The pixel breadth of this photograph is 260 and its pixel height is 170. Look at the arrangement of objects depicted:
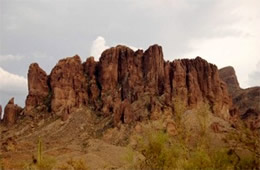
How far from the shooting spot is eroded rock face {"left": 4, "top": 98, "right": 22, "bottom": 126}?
134625 millimetres

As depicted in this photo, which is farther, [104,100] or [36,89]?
[36,89]

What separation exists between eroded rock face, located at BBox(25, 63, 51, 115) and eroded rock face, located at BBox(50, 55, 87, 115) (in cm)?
378

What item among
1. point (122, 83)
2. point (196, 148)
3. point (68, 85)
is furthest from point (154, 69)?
point (196, 148)

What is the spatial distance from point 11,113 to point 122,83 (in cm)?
3728

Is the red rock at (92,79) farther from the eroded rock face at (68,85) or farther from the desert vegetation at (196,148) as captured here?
the desert vegetation at (196,148)

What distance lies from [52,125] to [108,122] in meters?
16.4

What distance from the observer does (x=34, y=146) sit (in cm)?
10788

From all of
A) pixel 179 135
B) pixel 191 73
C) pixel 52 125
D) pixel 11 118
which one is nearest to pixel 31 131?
pixel 52 125

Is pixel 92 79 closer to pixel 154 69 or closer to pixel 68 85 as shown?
pixel 68 85

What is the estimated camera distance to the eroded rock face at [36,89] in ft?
461

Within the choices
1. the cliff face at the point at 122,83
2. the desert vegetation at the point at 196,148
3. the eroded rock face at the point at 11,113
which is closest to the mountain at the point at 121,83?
the cliff face at the point at 122,83

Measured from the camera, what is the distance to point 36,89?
479 feet

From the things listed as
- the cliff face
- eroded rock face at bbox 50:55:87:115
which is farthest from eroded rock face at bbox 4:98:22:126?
eroded rock face at bbox 50:55:87:115

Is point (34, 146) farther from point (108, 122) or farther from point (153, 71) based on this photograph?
point (153, 71)
